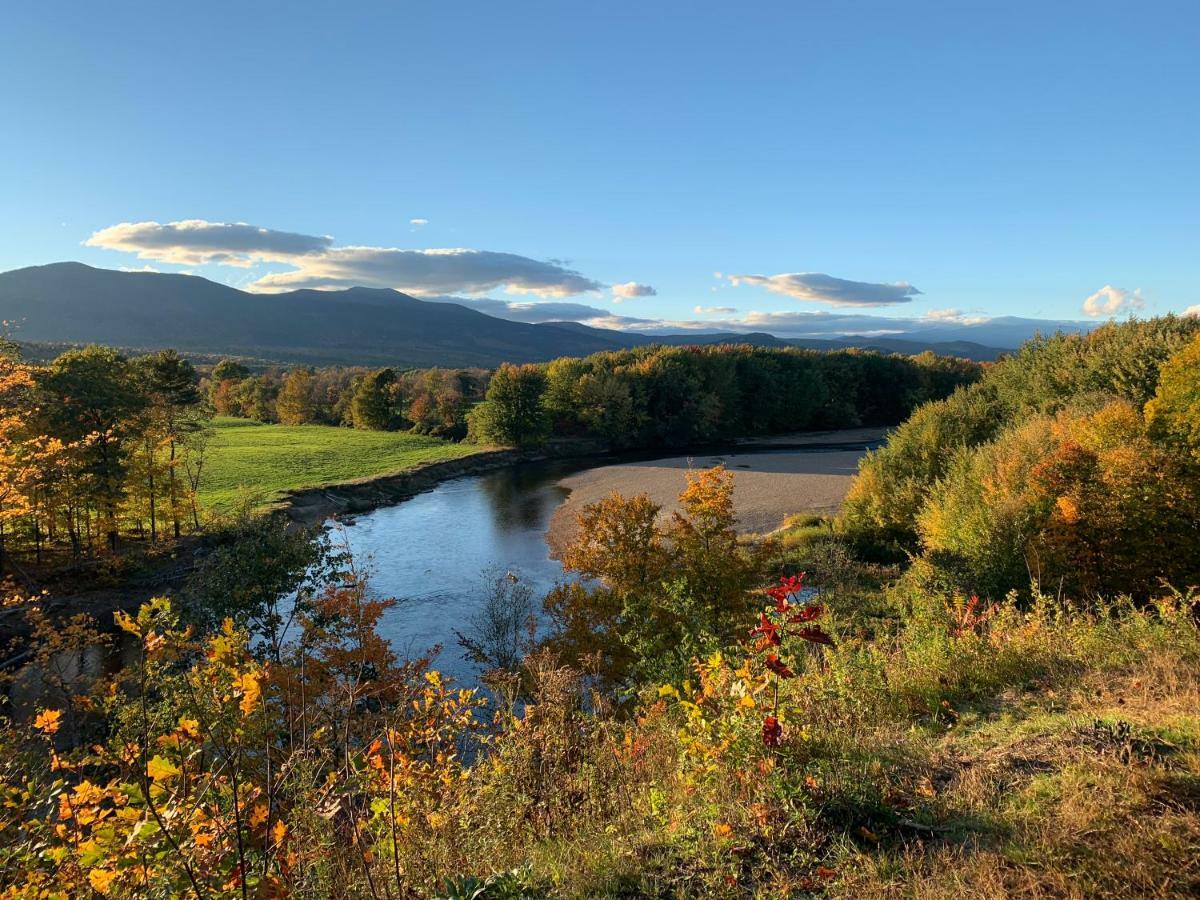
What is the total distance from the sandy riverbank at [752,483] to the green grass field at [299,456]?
1731 centimetres

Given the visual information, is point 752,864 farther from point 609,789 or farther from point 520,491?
point 520,491

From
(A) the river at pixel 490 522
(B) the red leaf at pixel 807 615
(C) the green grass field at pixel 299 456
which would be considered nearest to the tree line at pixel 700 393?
(C) the green grass field at pixel 299 456

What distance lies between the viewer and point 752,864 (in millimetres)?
3939

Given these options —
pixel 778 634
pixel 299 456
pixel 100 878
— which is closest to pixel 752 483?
pixel 299 456

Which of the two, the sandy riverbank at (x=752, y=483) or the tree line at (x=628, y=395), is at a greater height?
the tree line at (x=628, y=395)

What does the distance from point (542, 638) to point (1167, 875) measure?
1790 centimetres

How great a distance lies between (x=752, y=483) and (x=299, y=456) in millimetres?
40027

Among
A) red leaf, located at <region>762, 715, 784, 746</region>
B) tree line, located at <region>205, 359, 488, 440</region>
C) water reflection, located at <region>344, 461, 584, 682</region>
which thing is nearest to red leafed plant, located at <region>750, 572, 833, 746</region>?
red leaf, located at <region>762, 715, 784, 746</region>

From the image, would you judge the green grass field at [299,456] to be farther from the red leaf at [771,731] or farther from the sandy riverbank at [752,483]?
the red leaf at [771,731]

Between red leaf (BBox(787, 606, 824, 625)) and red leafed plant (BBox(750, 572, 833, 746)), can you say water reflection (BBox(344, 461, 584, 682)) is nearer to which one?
red leafed plant (BBox(750, 572, 833, 746))

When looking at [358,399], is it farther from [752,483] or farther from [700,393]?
[752,483]

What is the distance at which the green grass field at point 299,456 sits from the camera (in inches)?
1802

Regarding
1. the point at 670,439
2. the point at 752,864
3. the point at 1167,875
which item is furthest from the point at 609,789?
the point at 670,439

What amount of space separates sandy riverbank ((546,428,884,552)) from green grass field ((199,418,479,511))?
17314mm
